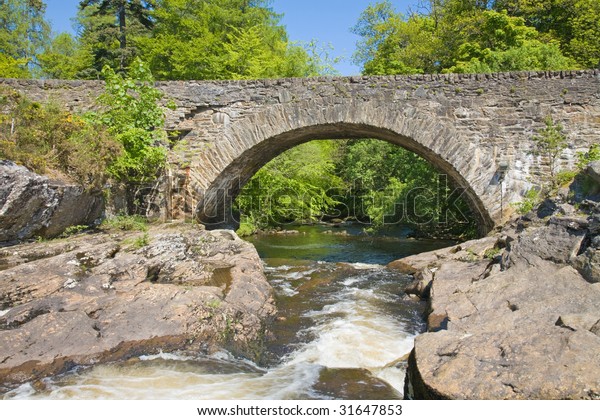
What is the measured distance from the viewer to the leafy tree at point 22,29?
27.6 m

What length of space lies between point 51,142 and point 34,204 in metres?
1.74

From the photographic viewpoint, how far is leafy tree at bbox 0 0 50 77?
90.7 feet

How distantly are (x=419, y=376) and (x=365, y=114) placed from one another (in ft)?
24.0

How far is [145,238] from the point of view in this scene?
7.74 m

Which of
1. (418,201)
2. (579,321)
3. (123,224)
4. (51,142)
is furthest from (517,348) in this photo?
(418,201)

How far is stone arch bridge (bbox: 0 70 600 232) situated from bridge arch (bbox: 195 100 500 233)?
0.07ft

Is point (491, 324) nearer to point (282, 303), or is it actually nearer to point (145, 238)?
point (282, 303)

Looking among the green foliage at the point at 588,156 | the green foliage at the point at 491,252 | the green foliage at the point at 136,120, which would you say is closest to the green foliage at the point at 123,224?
the green foliage at the point at 136,120

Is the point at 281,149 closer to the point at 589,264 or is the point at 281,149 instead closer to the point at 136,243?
the point at 136,243

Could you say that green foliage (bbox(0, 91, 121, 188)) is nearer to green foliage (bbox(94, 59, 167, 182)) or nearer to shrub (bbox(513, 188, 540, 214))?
Result: green foliage (bbox(94, 59, 167, 182))

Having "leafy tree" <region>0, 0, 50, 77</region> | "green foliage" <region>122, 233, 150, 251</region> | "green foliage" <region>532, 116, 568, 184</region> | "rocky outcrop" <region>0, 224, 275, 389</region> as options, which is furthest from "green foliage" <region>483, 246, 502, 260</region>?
"leafy tree" <region>0, 0, 50, 77</region>

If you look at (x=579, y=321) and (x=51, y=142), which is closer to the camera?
(x=579, y=321)

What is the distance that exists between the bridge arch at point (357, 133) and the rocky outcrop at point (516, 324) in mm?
1973

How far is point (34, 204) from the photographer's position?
7594mm
